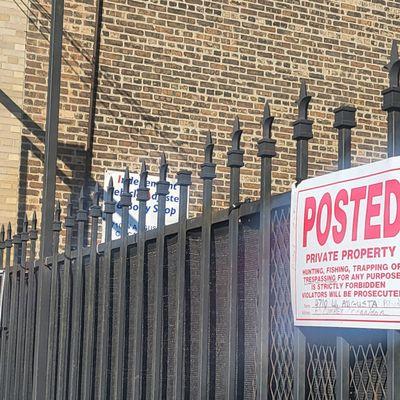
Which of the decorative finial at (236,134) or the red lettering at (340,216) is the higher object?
the decorative finial at (236,134)

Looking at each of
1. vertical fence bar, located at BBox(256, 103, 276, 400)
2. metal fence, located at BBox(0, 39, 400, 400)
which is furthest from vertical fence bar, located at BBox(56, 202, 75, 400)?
vertical fence bar, located at BBox(256, 103, 276, 400)

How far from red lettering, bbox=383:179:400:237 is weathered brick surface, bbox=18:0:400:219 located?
6565 millimetres

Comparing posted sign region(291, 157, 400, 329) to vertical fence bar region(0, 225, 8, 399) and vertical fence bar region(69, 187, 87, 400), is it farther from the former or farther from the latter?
vertical fence bar region(0, 225, 8, 399)

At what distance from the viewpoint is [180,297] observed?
357cm

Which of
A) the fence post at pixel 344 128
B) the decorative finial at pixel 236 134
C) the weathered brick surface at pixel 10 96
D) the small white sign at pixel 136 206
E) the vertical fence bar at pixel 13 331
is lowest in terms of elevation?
the vertical fence bar at pixel 13 331

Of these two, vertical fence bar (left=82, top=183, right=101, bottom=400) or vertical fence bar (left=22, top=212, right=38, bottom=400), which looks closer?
vertical fence bar (left=82, top=183, right=101, bottom=400)

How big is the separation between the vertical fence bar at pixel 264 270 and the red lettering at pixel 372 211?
2.14 ft

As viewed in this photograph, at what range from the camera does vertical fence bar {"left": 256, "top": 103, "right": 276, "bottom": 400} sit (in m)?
2.83

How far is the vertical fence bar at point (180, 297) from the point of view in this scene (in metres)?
3.48

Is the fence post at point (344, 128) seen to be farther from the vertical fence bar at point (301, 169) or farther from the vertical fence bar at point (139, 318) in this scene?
the vertical fence bar at point (139, 318)

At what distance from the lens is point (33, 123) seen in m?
8.46

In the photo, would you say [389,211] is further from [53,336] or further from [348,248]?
Result: [53,336]

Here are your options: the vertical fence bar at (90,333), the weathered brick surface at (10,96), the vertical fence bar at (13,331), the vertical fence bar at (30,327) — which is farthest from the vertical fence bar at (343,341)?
the weathered brick surface at (10,96)

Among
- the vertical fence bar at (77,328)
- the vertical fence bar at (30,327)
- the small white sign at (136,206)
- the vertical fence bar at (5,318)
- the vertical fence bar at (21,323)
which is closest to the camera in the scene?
the vertical fence bar at (77,328)
